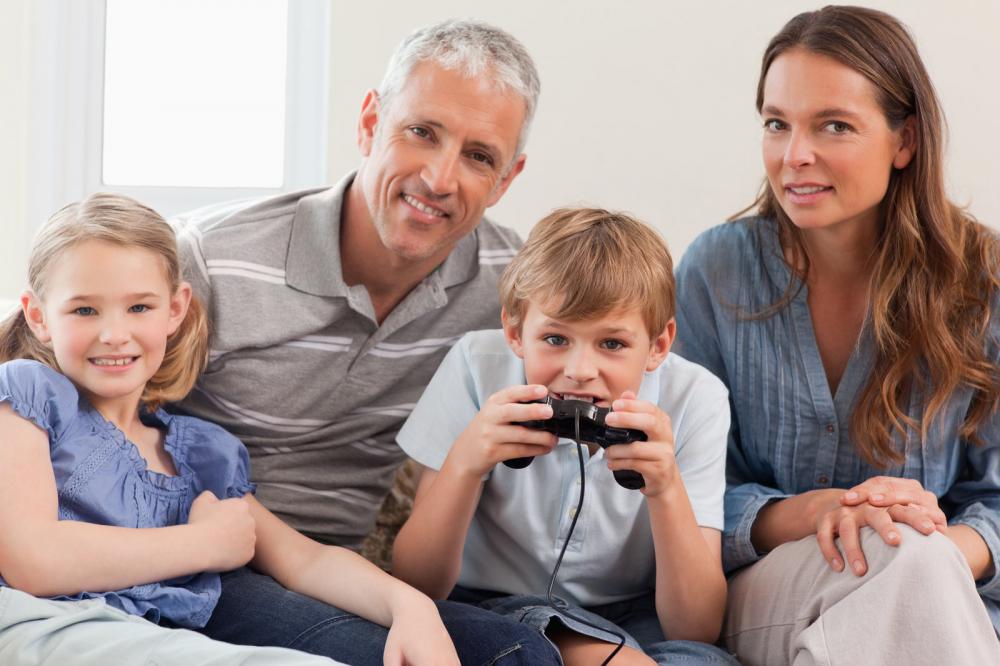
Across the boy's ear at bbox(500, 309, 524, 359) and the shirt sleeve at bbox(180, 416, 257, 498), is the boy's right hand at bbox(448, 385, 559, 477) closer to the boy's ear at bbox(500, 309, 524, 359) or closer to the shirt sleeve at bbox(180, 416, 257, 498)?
the boy's ear at bbox(500, 309, 524, 359)

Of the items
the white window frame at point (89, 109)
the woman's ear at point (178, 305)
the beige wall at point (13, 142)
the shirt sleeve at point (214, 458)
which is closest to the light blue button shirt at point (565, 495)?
the shirt sleeve at point (214, 458)

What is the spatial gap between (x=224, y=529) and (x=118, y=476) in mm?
151

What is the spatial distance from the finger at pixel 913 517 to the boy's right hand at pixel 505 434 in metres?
0.46

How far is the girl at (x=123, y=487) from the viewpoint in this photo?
1.22m

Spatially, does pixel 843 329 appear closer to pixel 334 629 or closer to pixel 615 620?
pixel 615 620

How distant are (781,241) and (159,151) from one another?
1.76 m

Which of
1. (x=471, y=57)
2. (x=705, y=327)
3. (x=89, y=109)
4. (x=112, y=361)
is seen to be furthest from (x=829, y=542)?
(x=89, y=109)

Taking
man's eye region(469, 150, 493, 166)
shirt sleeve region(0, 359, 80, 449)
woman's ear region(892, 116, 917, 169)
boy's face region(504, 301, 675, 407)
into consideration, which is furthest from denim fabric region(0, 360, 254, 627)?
woman's ear region(892, 116, 917, 169)

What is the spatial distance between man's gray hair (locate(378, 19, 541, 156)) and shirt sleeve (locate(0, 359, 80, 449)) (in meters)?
0.65

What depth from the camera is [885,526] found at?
138 centimetres

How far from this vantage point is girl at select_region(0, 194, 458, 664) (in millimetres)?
1221

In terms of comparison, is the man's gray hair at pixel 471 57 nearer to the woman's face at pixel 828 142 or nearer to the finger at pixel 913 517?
the woman's face at pixel 828 142

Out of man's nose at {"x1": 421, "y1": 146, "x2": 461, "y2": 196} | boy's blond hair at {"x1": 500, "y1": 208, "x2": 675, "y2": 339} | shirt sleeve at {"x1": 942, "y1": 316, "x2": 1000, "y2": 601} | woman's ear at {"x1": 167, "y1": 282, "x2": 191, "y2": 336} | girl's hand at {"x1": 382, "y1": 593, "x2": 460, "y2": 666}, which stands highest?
man's nose at {"x1": 421, "y1": 146, "x2": 461, "y2": 196}

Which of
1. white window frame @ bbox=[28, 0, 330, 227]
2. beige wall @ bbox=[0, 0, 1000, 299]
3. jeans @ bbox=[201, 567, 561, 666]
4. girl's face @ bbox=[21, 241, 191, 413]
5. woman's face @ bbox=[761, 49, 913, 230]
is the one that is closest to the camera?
jeans @ bbox=[201, 567, 561, 666]
